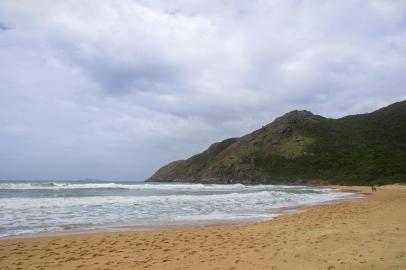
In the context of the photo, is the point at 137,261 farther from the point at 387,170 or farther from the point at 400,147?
the point at 400,147

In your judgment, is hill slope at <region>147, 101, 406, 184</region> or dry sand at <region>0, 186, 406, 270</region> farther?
hill slope at <region>147, 101, 406, 184</region>

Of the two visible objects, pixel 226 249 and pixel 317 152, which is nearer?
pixel 226 249

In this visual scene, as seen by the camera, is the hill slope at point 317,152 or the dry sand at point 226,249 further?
the hill slope at point 317,152

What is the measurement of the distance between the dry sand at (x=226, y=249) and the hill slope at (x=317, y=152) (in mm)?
53686

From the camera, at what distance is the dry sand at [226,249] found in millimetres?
7542

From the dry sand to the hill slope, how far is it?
176 ft

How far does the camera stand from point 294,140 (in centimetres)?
9938

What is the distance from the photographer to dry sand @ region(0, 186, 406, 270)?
754cm

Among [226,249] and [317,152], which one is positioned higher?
[317,152]

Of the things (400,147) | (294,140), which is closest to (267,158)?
(294,140)

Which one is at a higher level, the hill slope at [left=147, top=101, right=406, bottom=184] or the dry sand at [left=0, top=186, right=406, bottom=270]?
the hill slope at [left=147, top=101, right=406, bottom=184]

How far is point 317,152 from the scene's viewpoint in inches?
3524

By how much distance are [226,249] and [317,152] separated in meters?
85.0

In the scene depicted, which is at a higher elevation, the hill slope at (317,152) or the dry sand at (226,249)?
the hill slope at (317,152)
